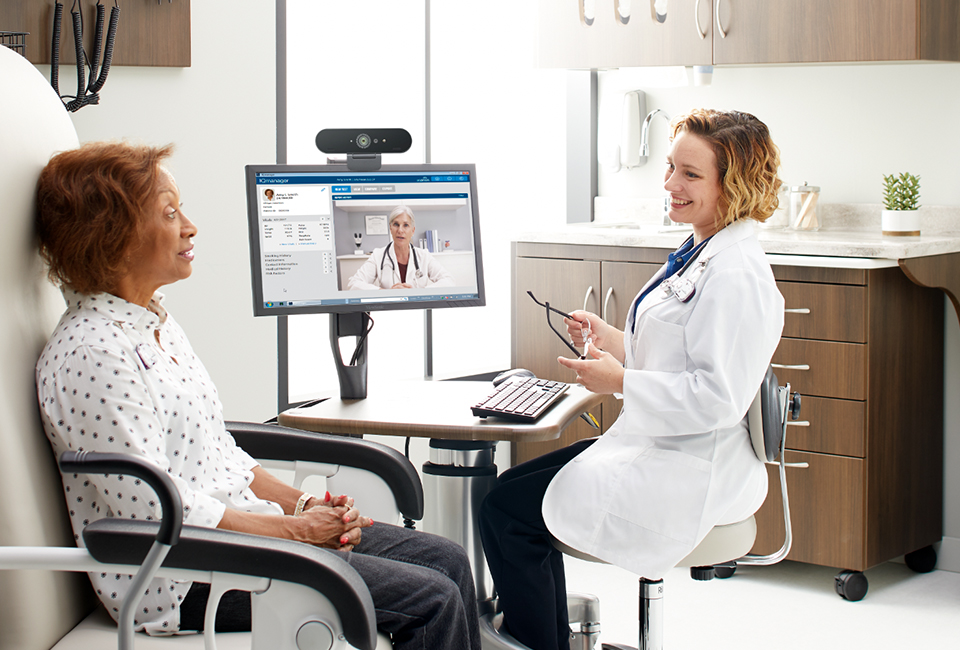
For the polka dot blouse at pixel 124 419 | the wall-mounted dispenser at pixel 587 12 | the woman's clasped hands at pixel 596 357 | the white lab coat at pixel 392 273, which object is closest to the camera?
the polka dot blouse at pixel 124 419

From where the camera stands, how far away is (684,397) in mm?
1868

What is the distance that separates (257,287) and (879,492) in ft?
5.98

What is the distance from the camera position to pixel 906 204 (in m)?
3.04

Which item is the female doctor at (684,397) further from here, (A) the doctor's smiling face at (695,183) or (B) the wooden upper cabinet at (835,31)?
(B) the wooden upper cabinet at (835,31)

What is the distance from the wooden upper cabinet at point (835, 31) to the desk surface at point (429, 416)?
1.39m

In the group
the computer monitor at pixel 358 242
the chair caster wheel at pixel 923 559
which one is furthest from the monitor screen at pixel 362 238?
the chair caster wheel at pixel 923 559

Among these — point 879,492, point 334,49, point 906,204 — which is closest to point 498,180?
point 334,49

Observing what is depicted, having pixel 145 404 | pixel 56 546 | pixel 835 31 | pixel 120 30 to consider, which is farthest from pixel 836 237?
pixel 56 546

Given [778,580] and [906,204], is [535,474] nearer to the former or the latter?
[778,580]

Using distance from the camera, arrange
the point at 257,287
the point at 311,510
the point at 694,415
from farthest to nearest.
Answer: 1. the point at 257,287
2. the point at 694,415
3. the point at 311,510

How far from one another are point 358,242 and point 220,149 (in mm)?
841

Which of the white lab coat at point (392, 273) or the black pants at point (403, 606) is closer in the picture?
the black pants at point (403, 606)

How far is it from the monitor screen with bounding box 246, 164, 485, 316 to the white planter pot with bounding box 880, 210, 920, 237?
55.7 inches

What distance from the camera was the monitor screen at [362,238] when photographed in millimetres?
2164
